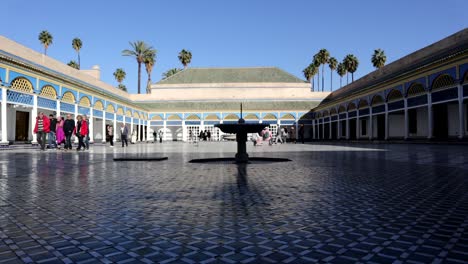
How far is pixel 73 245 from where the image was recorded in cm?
239

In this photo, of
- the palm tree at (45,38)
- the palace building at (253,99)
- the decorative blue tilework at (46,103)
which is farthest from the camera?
the palm tree at (45,38)

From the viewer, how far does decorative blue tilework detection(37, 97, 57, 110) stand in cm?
2181

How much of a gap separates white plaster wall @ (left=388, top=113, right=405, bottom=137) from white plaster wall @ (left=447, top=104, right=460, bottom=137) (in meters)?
6.30

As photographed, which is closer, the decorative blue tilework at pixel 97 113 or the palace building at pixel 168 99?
the palace building at pixel 168 99

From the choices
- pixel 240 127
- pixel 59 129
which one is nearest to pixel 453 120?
pixel 240 127

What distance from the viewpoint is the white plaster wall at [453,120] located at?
2506 cm

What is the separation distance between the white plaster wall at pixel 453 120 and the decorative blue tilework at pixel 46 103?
29.4 meters

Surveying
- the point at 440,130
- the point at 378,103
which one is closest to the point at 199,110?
the point at 378,103

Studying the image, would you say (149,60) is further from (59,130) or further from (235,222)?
(235,222)

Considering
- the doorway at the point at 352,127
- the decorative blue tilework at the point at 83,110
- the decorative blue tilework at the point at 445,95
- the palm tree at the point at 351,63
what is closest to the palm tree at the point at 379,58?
the palm tree at the point at 351,63

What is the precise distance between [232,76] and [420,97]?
135 feet

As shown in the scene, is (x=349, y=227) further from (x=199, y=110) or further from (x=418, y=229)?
(x=199, y=110)

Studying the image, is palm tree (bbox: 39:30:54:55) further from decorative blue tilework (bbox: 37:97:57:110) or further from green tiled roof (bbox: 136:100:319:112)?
decorative blue tilework (bbox: 37:97:57:110)

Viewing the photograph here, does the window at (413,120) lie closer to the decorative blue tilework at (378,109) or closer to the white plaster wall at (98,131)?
the decorative blue tilework at (378,109)
